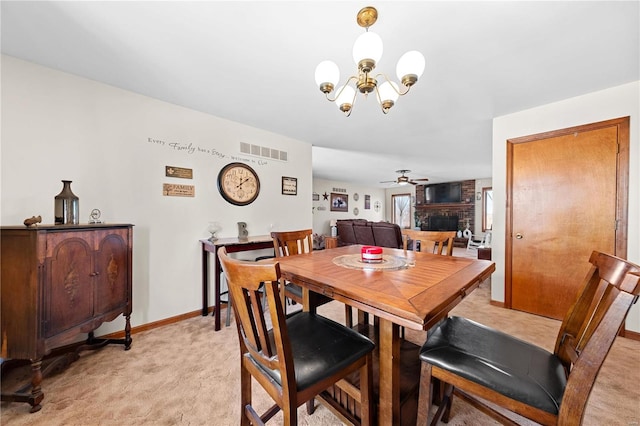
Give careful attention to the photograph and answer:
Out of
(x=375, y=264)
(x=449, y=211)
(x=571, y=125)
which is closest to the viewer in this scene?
(x=375, y=264)

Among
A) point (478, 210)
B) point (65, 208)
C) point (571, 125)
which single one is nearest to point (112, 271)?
point (65, 208)

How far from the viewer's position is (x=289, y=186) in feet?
11.7

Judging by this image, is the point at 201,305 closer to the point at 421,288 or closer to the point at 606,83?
the point at 421,288

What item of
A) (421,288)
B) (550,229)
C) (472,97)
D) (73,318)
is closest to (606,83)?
(472,97)

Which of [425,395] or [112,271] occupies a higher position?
[112,271]

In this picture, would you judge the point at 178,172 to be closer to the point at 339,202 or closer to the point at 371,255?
the point at 371,255

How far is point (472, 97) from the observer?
239 centimetres

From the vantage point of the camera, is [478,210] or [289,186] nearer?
[289,186]

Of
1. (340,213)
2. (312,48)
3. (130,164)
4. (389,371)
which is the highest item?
(312,48)

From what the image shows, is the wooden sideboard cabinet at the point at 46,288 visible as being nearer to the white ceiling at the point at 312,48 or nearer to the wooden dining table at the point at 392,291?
the white ceiling at the point at 312,48

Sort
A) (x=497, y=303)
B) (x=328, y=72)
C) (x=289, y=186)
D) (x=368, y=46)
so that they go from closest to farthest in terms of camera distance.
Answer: (x=368, y=46)
(x=328, y=72)
(x=497, y=303)
(x=289, y=186)

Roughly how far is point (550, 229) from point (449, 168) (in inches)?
154

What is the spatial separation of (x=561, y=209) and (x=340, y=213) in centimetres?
629

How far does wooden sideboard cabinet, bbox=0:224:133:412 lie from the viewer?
1357 millimetres
